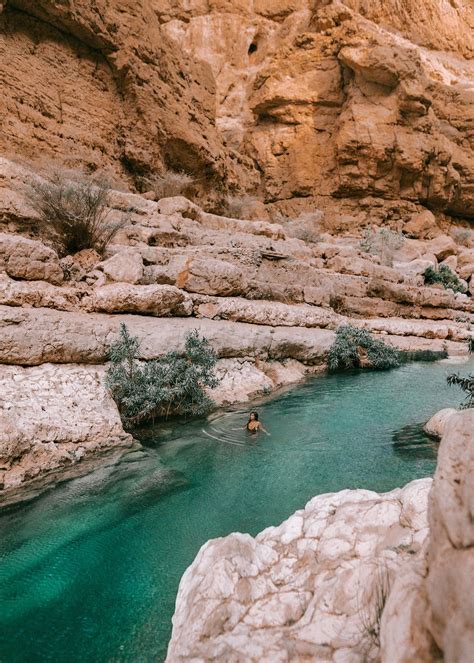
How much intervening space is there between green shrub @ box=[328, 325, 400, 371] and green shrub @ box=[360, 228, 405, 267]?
10.8 meters

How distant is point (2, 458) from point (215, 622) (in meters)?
3.44

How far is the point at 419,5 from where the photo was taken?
129 ft

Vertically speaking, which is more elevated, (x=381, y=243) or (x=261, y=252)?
(x=381, y=243)

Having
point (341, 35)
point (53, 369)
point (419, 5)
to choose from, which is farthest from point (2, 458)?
point (419, 5)

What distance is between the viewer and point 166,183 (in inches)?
779

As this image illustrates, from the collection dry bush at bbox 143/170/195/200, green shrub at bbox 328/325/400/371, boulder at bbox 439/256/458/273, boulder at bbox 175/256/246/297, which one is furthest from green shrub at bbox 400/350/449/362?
dry bush at bbox 143/170/195/200

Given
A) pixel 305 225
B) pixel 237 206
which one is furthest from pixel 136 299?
pixel 305 225

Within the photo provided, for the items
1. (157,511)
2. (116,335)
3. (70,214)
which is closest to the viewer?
(157,511)

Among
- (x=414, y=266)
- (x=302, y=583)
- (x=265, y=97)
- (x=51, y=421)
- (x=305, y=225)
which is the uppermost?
(x=265, y=97)

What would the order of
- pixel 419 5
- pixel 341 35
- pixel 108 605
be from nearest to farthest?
pixel 108 605 → pixel 341 35 → pixel 419 5

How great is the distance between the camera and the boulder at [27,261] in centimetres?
751

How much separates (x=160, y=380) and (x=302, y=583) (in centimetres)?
460

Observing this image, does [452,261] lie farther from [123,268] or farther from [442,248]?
[123,268]

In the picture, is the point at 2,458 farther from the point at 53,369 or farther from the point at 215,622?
the point at 215,622
